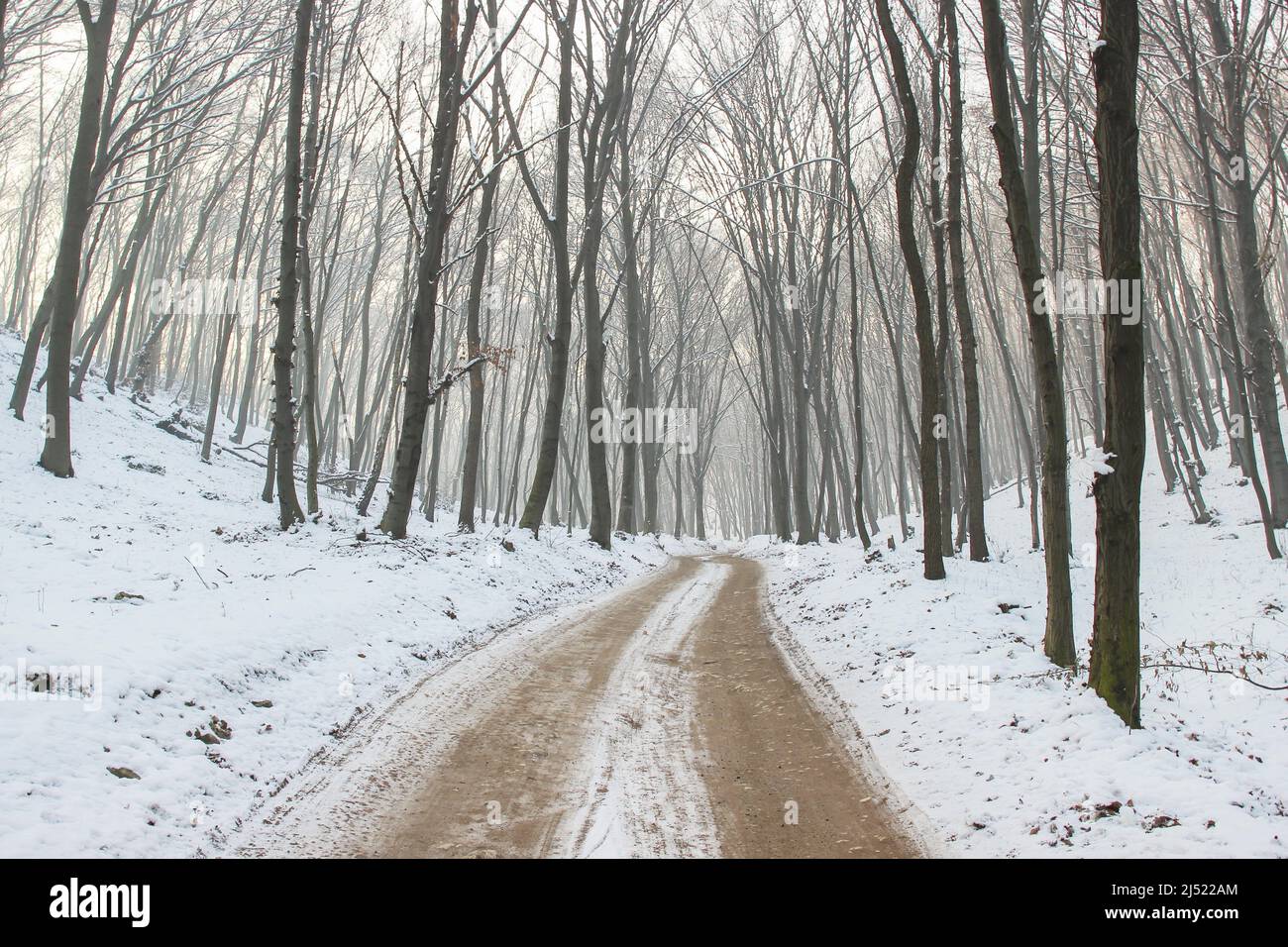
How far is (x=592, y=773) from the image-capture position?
4.59 m

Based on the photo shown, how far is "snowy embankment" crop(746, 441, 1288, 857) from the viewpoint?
12.2 ft

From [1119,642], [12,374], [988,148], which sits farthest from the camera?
[988,148]

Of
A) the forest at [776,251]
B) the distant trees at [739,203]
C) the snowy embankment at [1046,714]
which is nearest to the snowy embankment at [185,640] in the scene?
the forest at [776,251]

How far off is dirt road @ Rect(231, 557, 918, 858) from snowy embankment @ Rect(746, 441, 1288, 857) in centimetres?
51

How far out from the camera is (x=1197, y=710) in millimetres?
5617

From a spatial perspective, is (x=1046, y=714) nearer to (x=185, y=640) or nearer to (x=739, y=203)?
(x=185, y=640)

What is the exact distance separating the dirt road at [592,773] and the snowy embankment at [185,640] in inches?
17.9

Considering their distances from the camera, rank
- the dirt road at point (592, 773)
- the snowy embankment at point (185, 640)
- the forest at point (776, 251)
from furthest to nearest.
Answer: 1. the forest at point (776, 251)
2. the dirt road at point (592, 773)
3. the snowy embankment at point (185, 640)

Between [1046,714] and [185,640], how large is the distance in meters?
6.57

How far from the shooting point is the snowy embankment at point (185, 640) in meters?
3.58

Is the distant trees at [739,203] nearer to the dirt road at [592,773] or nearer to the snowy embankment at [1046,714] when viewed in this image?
the snowy embankment at [1046,714]
